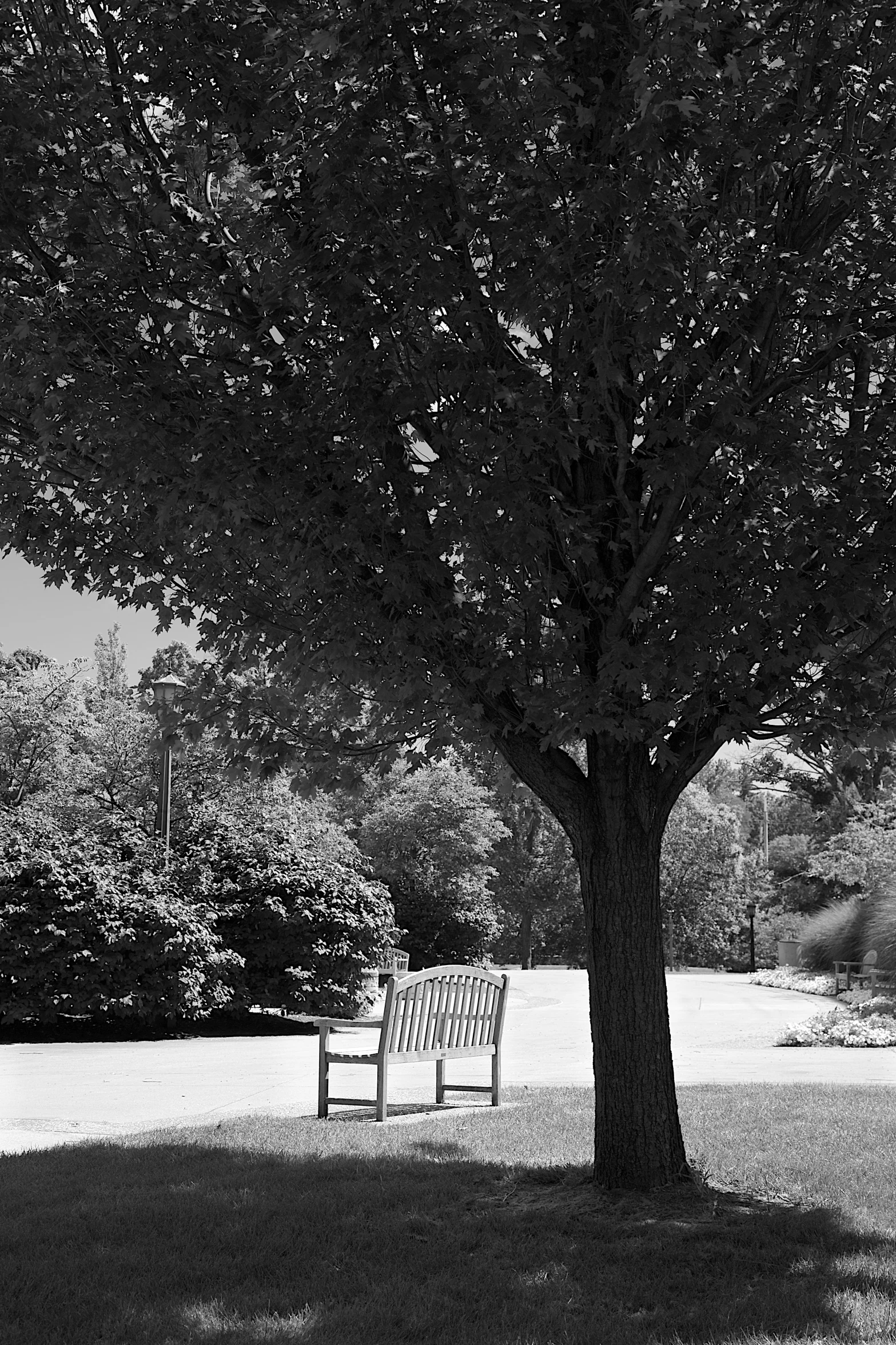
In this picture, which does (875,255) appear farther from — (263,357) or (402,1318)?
(402,1318)

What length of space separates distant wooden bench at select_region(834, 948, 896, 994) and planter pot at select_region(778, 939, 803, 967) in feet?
25.8

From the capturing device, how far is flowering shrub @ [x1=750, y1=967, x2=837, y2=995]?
22650mm

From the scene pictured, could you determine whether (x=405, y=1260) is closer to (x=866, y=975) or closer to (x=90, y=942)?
(x=90, y=942)

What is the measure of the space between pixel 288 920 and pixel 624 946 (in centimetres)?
957

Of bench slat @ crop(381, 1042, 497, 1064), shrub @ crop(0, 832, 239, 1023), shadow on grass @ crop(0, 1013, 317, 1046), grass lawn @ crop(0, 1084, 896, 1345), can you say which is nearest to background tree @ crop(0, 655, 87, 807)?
shadow on grass @ crop(0, 1013, 317, 1046)

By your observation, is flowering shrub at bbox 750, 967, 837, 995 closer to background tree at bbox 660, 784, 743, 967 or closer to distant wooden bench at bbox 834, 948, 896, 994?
distant wooden bench at bbox 834, 948, 896, 994

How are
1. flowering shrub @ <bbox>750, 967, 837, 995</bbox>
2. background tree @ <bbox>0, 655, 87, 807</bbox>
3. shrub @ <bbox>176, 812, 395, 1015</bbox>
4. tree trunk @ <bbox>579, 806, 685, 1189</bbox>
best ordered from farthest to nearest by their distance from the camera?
1. background tree @ <bbox>0, 655, 87, 807</bbox>
2. flowering shrub @ <bbox>750, 967, 837, 995</bbox>
3. shrub @ <bbox>176, 812, 395, 1015</bbox>
4. tree trunk @ <bbox>579, 806, 685, 1189</bbox>

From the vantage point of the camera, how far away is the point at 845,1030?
13797 mm

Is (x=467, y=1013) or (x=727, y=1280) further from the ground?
(x=467, y=1013)

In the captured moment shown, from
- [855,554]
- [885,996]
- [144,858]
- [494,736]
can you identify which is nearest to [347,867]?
[144,858]

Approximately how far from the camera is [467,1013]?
9086 millimetres

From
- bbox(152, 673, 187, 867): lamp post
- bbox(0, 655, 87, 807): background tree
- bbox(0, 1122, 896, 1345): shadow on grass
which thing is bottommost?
bbox(0, 1122, 896, 1345): shadow on grass

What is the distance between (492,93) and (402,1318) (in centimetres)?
431

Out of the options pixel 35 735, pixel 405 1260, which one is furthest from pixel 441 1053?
pixel 35 735
